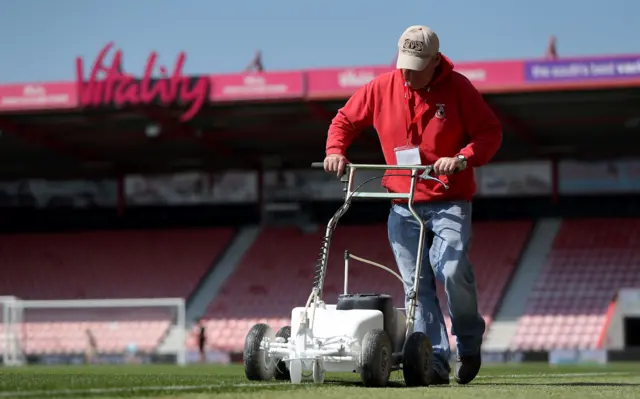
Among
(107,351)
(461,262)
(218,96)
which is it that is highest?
(218,96)

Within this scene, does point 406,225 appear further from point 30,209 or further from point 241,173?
point 30,209

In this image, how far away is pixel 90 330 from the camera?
27.5 metres

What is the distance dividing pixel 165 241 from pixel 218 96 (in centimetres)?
832

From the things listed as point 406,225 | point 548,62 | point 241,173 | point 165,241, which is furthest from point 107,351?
point 406,225

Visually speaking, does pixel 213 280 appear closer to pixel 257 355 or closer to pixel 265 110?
pixel 265 110

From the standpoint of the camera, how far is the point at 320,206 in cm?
3167

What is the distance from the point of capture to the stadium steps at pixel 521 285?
2523 centimetres

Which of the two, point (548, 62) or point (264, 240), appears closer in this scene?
point (548, 62)

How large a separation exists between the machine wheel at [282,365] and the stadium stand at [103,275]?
68.0ft

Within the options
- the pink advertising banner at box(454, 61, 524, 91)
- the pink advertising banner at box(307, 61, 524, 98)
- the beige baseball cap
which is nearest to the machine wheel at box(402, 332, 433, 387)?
the beige baseball cap

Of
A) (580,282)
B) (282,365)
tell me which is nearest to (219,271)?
(580,282)

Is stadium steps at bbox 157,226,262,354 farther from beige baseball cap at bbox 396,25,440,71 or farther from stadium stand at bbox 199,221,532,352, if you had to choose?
beige baseball cap at bbox 396,25,440,71

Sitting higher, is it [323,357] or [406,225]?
[406,225]

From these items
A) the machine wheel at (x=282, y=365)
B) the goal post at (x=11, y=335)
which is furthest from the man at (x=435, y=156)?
the goal post at (x=11, y=335)
